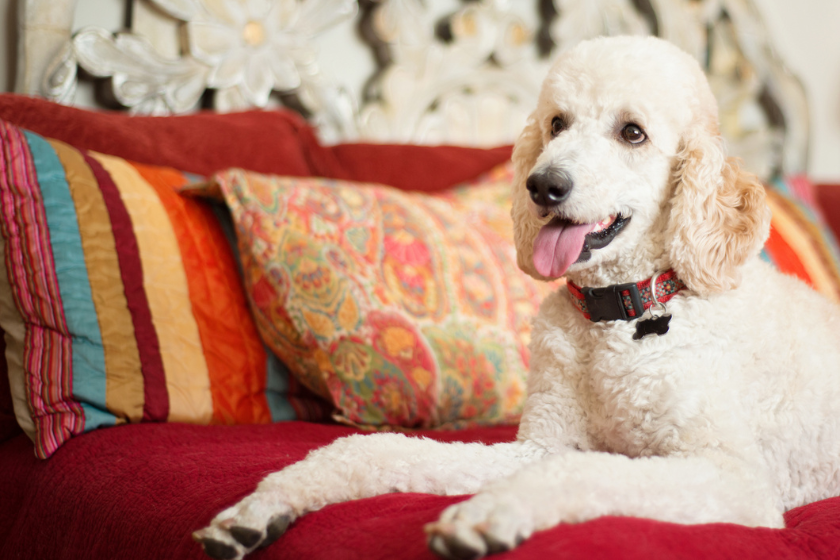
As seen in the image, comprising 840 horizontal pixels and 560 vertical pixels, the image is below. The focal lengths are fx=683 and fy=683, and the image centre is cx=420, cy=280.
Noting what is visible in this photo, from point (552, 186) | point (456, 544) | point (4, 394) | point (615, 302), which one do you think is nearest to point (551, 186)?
point (552, 186)

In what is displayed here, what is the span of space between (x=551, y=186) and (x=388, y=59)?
4.86ft

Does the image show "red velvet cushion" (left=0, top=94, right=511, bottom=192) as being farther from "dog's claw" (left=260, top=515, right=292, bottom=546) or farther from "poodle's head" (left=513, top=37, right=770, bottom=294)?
"dog's claw" (left=260, top=515, right=292, bottom=546)

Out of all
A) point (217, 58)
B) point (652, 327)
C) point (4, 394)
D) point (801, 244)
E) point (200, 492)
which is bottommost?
point (4, 394)

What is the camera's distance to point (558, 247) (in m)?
1.13

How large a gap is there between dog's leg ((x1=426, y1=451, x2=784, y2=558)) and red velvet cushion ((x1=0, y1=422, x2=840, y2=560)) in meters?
0.03

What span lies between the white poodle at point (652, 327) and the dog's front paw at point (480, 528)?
0.31 metres

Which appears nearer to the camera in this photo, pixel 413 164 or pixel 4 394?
pixel 4 394

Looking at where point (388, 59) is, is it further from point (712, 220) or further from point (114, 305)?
point (712, 220)

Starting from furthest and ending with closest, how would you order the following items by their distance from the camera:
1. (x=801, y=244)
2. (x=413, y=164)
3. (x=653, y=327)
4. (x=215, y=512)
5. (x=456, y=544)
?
(x=801, y=244) < (x=413, y=164) < (x=653, y=327) < (x=215, y=512) < (x=456, y=544)

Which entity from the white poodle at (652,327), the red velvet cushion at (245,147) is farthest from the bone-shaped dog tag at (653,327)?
the red velvet cushion at (245,147)

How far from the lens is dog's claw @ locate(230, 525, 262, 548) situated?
0.82 meters

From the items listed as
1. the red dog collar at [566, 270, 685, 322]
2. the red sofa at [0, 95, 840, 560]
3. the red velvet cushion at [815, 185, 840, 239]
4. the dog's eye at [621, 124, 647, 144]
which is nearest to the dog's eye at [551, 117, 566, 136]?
the dog's eye at [621, 124, 647, 144]

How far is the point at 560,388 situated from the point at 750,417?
0.29 m

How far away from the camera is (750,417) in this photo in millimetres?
1056
